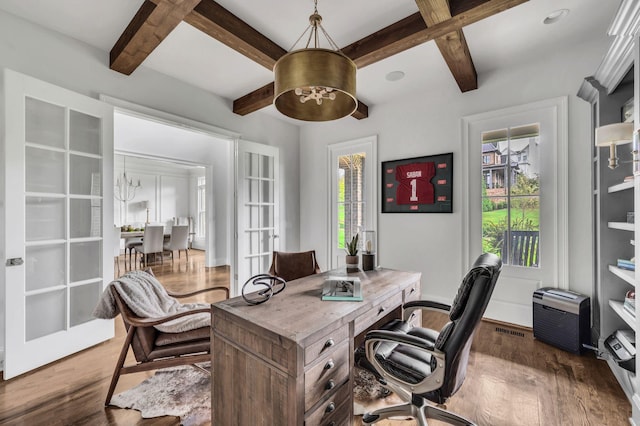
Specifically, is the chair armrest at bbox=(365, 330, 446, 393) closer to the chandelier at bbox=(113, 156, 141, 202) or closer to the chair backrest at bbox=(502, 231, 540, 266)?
the chair backrest at bbox=(502, 231, 540, 266)

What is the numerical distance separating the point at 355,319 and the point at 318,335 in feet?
1.05

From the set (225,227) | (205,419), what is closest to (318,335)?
(205,419)

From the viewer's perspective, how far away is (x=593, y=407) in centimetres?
173

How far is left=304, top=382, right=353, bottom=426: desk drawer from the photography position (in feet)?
3.86

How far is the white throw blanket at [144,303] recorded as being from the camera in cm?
173

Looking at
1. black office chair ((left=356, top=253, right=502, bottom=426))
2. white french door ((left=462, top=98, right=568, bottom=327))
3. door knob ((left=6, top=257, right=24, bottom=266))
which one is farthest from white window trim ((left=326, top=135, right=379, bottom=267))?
door knob ((left=6, top=257, right=24, bottom=266))

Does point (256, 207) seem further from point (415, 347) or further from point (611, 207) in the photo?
point (611, 207)

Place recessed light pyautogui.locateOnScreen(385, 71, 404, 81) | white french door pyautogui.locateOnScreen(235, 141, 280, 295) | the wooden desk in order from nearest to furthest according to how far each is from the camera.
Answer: the wooden desk, recessed light pyautogui.locateOnScreen(385, 71, 404, 81), white french door pyautogui.locateOnScreen(235, 141, 280, 295)

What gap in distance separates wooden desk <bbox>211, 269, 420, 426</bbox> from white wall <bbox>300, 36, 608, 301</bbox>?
6.98ft

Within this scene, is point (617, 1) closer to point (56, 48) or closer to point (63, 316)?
point (56, 48)

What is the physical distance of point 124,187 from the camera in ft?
25.7

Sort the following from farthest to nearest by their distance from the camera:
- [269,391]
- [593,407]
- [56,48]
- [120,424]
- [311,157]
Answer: [311,157]
[56,48]
[593,407]
[120,424]
[269,391]

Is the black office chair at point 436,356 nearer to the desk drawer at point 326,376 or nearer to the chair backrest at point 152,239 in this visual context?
the desk drawer at point 326,376

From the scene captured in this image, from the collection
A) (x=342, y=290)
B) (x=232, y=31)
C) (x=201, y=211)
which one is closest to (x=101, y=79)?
(x=232, y=31)
